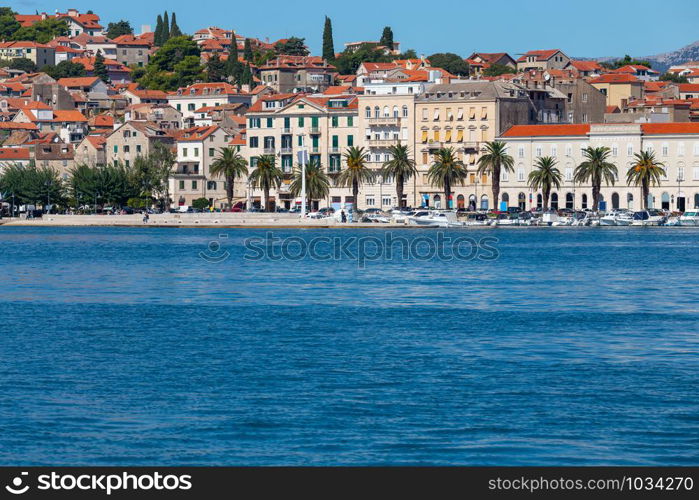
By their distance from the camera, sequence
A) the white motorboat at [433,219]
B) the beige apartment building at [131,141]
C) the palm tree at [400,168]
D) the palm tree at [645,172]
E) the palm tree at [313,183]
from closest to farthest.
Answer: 1. the palm tree at [645,172]
2. the white motorboat at [433,219]
3. the palm tree at [400,168]
4. the palm tree at [313,183]
5. the beige apartment building at [131,141]

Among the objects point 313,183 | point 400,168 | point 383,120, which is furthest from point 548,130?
point 313,183

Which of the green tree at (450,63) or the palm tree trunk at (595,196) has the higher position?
the green tree at (450,63)

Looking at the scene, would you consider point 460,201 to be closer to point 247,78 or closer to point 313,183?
point 313,183

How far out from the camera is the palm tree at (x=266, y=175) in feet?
371

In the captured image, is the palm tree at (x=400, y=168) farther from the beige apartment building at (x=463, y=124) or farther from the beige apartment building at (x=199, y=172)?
the beige apartment building at (x=199, y=172)

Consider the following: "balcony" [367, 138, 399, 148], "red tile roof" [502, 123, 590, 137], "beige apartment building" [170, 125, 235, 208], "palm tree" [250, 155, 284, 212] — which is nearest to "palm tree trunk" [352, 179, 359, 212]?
"balcony" [367, 138, 399, 148]

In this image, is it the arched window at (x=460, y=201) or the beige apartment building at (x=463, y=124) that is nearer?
the beige apartment building at (x=463, y=124)

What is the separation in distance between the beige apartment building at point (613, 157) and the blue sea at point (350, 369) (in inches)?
2114

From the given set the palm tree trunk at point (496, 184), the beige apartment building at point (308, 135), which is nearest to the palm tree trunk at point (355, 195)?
the beige apartment building at point (308, 135)

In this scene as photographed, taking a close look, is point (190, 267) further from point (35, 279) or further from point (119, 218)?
point (119, 218)

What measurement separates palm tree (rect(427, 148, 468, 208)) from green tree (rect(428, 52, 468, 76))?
71914mm

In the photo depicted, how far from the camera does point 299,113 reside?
119938 mm

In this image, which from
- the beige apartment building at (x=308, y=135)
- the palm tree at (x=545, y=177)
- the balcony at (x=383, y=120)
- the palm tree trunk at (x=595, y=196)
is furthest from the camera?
the beige apartment building at (x=308, y=135)

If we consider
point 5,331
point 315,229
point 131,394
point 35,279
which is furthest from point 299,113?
point 131,394
